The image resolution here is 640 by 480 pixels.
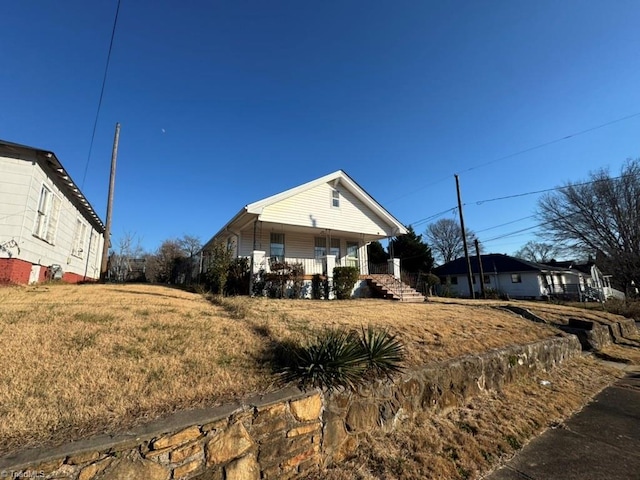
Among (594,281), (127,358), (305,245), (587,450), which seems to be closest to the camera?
(127,358)

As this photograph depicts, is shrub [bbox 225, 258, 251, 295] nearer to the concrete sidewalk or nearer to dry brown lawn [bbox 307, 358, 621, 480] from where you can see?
dry brown lawn [bbox 307, 358, 621, 480]

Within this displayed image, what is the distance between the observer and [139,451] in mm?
2334

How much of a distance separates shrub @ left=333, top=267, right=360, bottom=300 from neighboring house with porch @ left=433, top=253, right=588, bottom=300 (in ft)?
58.3

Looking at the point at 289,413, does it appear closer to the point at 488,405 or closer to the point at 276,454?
the point at 276,454

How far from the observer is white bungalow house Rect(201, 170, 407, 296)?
1380cm

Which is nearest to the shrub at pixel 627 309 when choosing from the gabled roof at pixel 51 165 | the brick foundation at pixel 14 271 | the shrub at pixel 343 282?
the shrub at pixel 343 282

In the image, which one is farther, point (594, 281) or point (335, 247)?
point (594, 281)

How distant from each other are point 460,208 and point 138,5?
741 inches

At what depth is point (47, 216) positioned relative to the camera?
34.6 ft

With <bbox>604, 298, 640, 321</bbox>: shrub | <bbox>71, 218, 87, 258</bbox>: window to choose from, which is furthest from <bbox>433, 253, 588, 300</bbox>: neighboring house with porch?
<bbox>71, 218, 87, 258</bbox>: window

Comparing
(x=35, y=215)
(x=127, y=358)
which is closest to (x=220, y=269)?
(x=35, y=215)

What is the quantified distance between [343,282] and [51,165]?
11.3m

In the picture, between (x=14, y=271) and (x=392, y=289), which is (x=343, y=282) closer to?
(x=392, y=289)

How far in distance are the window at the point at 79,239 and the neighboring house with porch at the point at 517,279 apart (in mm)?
26901
